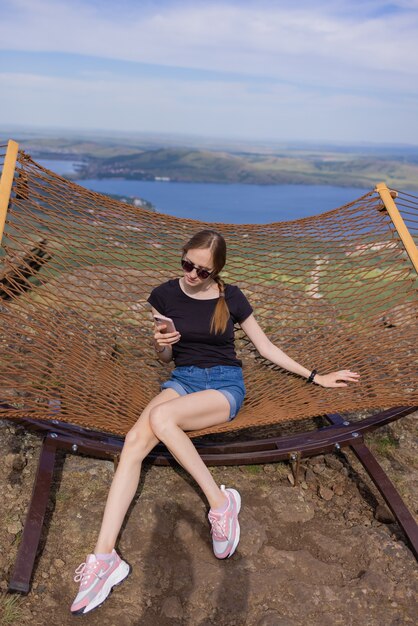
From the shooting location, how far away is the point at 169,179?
55812 mm

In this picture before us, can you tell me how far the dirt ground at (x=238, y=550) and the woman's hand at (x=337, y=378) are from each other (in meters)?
0.49

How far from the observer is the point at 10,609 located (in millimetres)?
1720

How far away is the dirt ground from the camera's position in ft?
5.90

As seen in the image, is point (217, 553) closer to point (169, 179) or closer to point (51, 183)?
point (51, 183)

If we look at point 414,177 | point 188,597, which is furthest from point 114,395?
point 414,177

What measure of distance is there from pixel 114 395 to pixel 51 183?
1037mm

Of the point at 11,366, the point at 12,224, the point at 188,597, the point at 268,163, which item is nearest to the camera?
the point at 188,597

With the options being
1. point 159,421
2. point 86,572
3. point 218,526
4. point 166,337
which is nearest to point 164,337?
point 166,337

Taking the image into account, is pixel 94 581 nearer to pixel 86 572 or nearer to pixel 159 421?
pixel 86 572

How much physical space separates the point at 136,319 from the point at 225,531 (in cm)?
111

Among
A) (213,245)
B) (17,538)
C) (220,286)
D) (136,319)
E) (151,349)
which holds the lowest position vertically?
(17,538)

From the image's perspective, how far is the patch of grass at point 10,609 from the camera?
1692 millimetres

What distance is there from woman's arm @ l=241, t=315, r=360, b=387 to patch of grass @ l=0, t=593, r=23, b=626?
1188 millimetres

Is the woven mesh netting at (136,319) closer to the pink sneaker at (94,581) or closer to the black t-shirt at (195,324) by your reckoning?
the black t-shirt at (195,324)
